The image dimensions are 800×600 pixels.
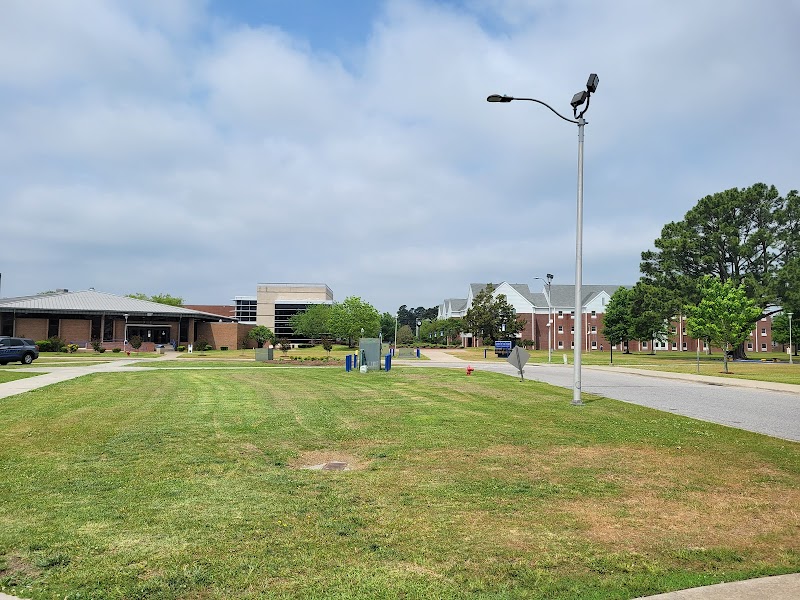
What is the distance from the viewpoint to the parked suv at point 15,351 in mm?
37594

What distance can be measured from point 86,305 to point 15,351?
38.3m

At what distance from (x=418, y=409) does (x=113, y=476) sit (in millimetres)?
8349

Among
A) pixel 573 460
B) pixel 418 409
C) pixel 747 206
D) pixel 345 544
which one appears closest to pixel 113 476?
pixel 345 544

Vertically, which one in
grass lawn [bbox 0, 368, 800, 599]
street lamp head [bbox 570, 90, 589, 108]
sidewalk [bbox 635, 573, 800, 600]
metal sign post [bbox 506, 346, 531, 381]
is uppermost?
street lamp head [bbox 570, 90, 589, 108]

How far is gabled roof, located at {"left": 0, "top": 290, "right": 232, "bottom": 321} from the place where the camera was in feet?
226

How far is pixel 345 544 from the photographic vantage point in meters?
5.14

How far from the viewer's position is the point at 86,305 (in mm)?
73625

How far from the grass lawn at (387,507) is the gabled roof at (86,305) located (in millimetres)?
64777

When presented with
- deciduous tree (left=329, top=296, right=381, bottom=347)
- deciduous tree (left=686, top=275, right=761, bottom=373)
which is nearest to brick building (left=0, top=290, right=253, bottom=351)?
deciduous tree (left=329, top=296, right=381, bottom=347)

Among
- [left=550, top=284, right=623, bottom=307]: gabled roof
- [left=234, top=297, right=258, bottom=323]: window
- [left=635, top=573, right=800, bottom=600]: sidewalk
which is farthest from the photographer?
[left=234, top=297, right=258, bottom=323]: window

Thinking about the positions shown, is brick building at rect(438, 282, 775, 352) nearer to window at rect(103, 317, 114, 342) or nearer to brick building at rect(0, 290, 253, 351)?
brick building at rect(0, 290, 253, 351)

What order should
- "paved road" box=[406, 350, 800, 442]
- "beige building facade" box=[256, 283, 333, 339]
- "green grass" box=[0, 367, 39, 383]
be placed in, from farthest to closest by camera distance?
1. "beige building facade" box=[256, 283, 333, 339]
2. "green grass" box=[0, 367, 39, 383]
3. "paved road" box=[406, 350, 800, 442]

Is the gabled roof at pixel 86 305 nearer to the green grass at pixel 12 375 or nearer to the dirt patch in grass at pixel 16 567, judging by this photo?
the green grass at pixel 12 375

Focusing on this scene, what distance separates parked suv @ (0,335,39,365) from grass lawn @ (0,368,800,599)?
2942 centimetres
